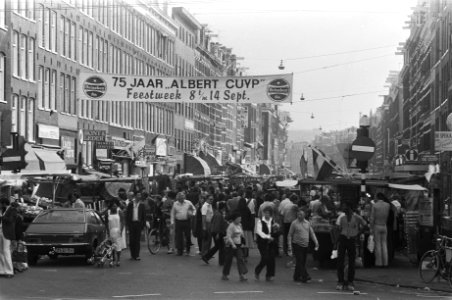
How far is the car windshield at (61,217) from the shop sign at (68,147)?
1102 inches

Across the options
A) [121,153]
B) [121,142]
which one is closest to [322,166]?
[121,142]

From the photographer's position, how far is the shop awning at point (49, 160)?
139ft

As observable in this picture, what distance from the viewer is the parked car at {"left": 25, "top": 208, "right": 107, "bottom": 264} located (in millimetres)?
21156

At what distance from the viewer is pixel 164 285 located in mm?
17516

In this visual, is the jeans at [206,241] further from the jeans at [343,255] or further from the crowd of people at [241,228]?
the jeans at [343,255]

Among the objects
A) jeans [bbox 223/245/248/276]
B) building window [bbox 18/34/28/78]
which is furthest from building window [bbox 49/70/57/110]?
jeans [bbox 223/245/248/276]

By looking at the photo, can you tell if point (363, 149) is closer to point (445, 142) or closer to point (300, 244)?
point (300, 244)

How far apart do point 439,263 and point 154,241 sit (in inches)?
385

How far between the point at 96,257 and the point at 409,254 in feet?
25.1

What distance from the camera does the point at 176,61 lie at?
279 feet

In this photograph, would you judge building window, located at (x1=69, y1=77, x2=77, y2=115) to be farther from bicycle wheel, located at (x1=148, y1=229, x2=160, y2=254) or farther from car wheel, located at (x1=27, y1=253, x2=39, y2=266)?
car wheel, located at (x1=27, y1=253, x2=39, y2=266)

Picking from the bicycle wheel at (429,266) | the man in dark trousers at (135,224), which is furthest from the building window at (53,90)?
the bicycle wheel at (429,266)

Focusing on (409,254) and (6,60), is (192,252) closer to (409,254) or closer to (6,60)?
(409,254)

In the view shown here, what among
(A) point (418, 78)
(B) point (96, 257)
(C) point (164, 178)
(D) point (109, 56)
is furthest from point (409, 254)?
(A) point (418, 78)
